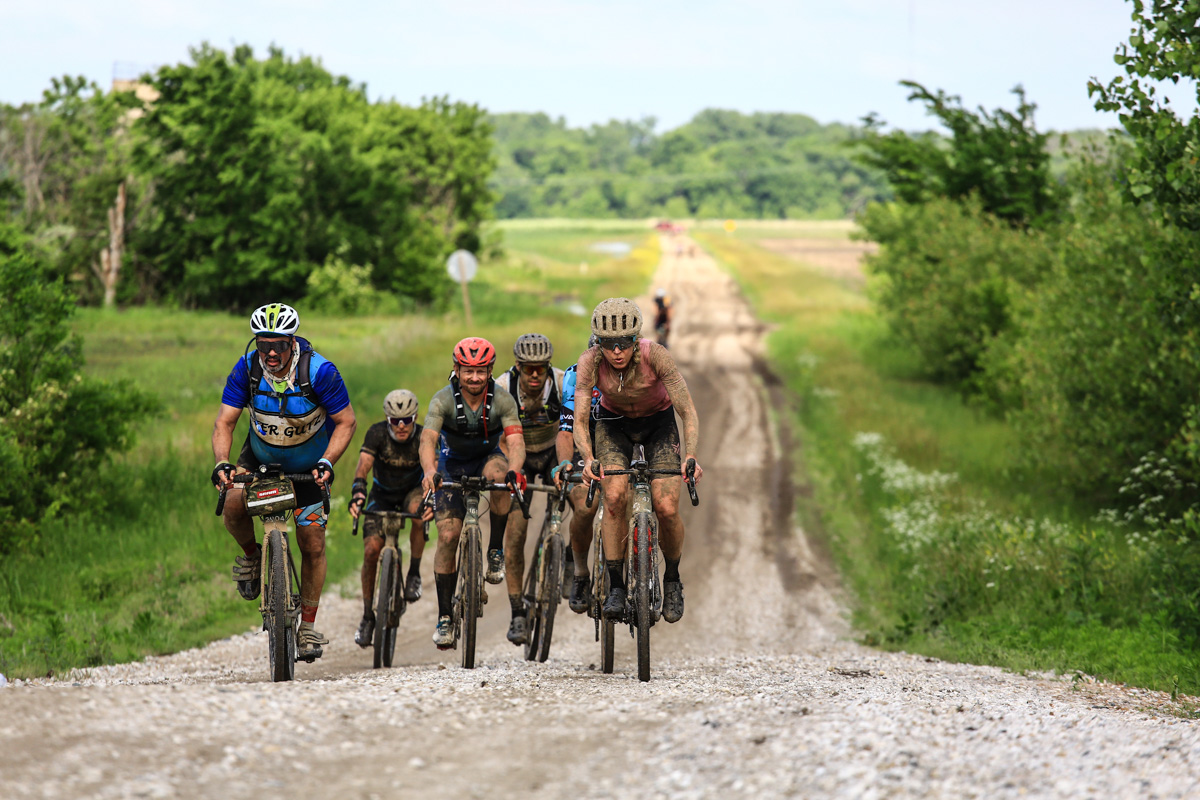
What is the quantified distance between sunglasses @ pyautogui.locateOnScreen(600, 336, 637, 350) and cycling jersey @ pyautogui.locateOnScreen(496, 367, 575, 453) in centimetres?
166

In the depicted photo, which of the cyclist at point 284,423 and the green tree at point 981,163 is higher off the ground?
the green tree at point 981,163

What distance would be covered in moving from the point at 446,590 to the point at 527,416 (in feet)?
5.73

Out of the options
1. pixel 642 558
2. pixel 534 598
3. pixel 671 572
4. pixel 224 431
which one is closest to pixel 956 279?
pixel 534 598

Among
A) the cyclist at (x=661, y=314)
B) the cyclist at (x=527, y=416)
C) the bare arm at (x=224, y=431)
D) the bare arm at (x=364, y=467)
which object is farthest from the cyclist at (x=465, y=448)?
the cyclist at (x=661, y=314)

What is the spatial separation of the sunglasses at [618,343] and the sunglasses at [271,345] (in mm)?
2280

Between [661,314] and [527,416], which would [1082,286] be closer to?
[527,416]

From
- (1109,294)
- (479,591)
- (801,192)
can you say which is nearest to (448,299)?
(1109,294)

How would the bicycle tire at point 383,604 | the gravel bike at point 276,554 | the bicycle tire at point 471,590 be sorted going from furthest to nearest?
the bicycle tire at point 383,604 < the bicycle tire at point 471,590 < the gravel bike at point 276,554

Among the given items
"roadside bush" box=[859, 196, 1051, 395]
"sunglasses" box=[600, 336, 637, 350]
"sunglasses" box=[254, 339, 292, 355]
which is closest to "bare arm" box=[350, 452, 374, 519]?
"sunglasses" box=[254, 339, 292, 355]

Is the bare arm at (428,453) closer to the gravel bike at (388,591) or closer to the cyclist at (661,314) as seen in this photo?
the gravel bike at (388,591)

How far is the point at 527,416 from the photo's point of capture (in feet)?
32.1

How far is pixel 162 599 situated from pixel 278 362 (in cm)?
615

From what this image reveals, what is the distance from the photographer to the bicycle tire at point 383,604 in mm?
9844

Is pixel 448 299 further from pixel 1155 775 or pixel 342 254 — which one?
pixel 1155 775
